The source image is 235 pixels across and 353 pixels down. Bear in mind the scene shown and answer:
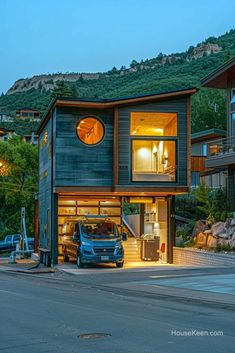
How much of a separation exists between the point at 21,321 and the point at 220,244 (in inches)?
662

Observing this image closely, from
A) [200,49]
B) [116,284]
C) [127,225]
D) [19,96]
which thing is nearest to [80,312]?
[116,284]

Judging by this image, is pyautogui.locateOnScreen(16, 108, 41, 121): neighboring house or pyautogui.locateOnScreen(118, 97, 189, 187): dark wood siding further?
pyautogui.locateOnScreen(16, 108, 41, 121): neighboring house

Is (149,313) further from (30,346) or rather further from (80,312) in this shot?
(30,346)

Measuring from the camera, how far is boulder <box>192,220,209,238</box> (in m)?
29.6

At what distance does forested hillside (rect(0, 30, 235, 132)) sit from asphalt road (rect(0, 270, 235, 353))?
45166 mm

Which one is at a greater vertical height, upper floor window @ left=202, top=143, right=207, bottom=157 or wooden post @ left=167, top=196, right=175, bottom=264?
upper floor window @ left=202, top=143, right=207, bottom=157

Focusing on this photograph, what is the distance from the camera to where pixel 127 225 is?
126 ft

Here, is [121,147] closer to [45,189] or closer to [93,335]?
[45,189]

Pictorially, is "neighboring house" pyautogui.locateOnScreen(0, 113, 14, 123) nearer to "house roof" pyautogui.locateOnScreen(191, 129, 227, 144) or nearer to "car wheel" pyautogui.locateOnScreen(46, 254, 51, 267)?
"house roof" pyautogui.locateOnScreen(191, 129, 227, 144)

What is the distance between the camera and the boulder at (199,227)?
2964cm

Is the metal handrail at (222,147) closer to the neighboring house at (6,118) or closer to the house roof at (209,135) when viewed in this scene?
the house roof at (209,135)

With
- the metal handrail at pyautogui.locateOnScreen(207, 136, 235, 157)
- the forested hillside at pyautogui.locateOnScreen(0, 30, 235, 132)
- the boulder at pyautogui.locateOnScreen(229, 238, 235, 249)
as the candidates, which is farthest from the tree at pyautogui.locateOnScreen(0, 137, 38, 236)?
the boulder at pyautogui.locateOnScreen(229, 238, 235, 249)

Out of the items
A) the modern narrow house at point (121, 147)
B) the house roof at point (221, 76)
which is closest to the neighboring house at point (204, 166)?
the house roof at point (221, 76)

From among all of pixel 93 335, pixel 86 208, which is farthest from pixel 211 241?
pixel 93 335
